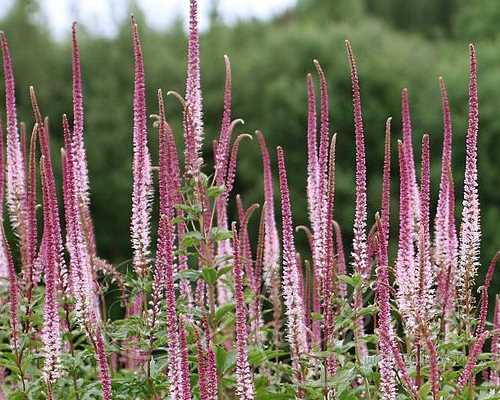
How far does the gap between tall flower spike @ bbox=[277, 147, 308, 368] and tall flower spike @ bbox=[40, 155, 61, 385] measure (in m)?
1.11

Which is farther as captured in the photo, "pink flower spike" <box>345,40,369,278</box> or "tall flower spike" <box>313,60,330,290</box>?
"tall flower spike" <box>313,60,330,290</box>

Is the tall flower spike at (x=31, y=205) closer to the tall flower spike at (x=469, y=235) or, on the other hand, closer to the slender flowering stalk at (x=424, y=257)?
the slender flowering stalk at (x=424, y=257)

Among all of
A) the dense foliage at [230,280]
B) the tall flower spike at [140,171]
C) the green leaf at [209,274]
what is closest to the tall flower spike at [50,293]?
the dense foliage at [230,280]

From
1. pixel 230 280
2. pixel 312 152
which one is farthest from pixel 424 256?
pixel 230 280

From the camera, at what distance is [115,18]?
34344 millimetres

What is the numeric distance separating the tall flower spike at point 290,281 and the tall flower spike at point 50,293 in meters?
1.11

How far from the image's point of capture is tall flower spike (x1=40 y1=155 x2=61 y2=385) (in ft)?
14.2

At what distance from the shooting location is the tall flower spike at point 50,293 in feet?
14.2

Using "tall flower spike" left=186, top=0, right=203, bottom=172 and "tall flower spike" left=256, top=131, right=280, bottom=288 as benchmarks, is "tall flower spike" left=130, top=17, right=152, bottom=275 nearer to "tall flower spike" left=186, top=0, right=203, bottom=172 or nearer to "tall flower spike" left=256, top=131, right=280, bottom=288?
"tall flower spike" left=186, top=0, right=203, bottom=172

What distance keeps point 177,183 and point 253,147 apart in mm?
23602

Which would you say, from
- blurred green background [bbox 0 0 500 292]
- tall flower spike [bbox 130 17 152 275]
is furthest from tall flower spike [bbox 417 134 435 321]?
blurred green background [bbox 0 0 500 292]

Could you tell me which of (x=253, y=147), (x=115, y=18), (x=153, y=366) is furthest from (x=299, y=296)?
(x=115, y=18)

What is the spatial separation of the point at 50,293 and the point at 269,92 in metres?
25.6

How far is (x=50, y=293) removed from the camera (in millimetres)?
4441
